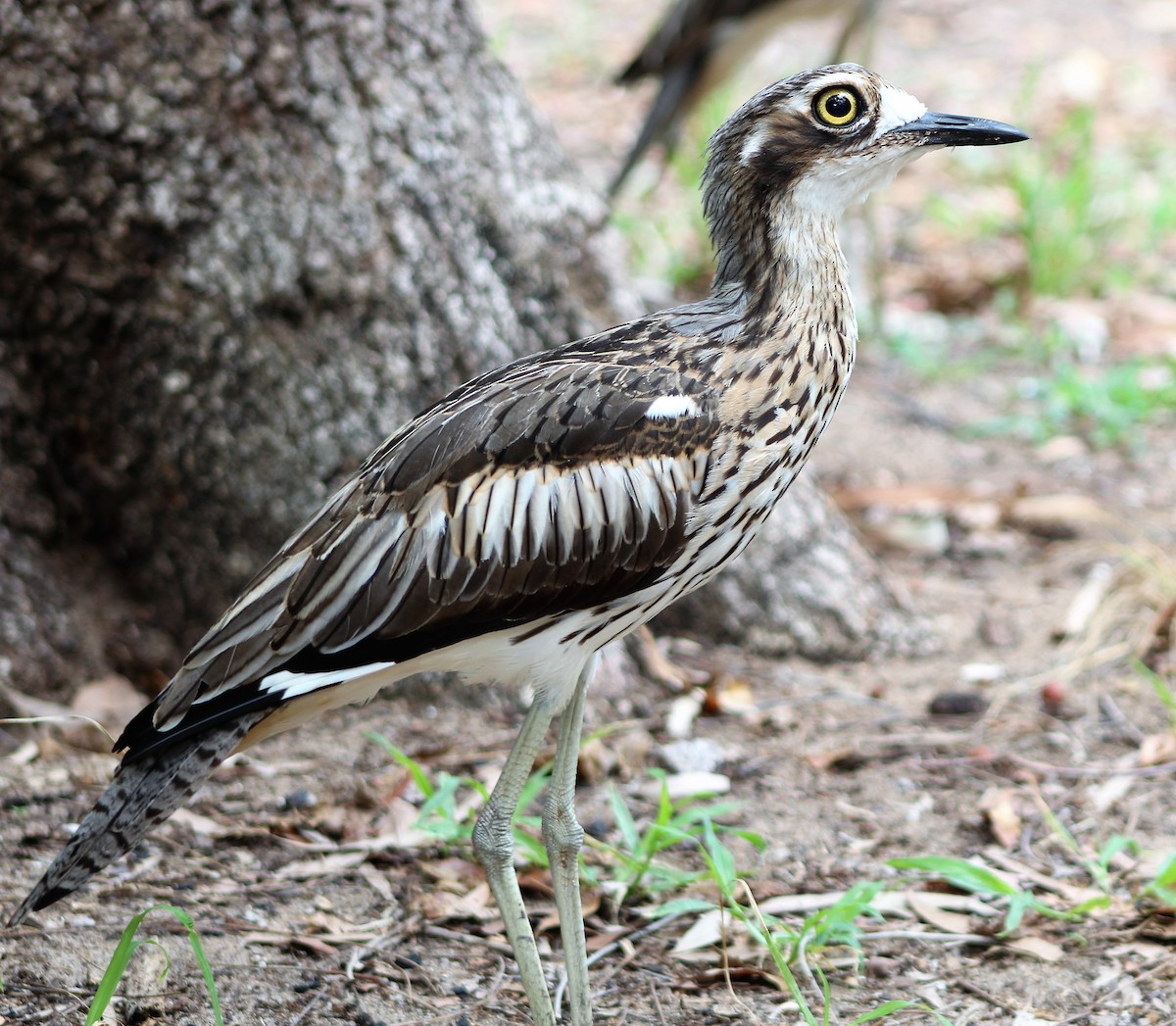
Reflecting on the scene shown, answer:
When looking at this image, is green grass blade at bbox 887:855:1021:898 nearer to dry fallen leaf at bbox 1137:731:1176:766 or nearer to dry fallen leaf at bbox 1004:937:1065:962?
dry fallen leaf at bbox 1004:937:1065:962

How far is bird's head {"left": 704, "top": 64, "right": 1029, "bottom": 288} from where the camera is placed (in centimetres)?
291

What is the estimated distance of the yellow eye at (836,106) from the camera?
290 cm

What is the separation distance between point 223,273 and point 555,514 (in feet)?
4.82

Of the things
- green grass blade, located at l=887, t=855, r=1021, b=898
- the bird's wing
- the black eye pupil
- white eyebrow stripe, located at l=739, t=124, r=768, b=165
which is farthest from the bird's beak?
green grass blade, located at l=887, t=855, r=1021, b=898

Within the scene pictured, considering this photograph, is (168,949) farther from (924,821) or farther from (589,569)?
(924,821)

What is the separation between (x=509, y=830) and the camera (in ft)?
9.73

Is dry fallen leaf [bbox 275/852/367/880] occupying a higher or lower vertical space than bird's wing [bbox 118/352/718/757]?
lower

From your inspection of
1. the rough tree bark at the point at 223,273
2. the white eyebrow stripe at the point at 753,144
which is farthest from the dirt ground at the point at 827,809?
the white eyebrow stripe at the point at 753,144

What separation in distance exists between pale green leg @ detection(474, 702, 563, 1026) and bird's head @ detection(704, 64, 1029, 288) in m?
1.12

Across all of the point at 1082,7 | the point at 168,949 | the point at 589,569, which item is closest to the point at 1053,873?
the point at 589,569

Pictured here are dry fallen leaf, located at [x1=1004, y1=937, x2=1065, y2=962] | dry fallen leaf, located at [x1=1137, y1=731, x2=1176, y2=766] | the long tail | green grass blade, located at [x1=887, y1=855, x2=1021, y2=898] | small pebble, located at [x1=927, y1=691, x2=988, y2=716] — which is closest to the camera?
the long tail

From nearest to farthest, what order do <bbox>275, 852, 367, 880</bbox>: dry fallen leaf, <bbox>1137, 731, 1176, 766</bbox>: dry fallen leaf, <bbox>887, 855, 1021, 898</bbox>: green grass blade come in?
<bbox>887, 855, 1021, 898</bbox>: green grass blade → <bbox>275, 852, 367, 880</bbox>: dry fallen leaf → <bbox>1137, 731, 1176, 766</bbox>: dry fallen leaf

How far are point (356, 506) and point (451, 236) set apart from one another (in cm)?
130

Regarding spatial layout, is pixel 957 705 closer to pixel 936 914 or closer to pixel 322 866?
pixel 936 914
